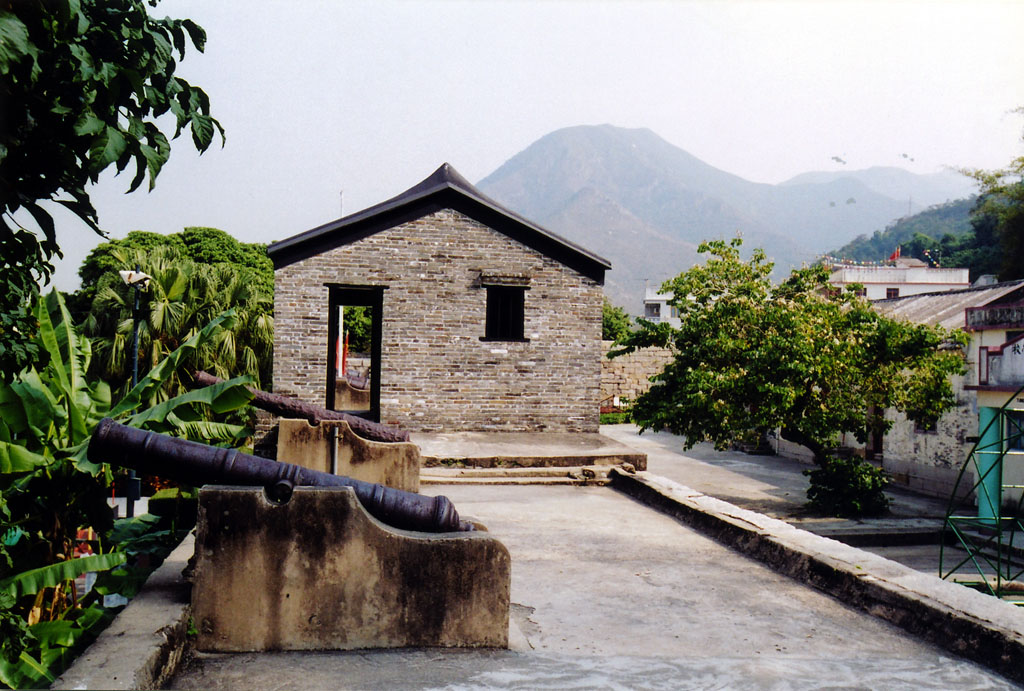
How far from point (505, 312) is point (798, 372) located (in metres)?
6.20

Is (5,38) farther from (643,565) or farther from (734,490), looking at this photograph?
(734,490)

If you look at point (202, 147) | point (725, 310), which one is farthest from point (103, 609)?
point (725, 310)

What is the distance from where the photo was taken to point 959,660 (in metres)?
4.82

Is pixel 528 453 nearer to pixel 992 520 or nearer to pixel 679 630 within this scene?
pixel 992 520

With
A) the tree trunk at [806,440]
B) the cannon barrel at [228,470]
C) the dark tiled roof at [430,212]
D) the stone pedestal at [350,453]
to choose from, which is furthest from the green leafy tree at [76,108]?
the tree trunk at [806,440]

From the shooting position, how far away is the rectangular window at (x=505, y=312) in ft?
55.7

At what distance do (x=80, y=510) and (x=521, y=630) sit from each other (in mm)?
3942

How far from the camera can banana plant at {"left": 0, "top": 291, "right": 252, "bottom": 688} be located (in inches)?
207

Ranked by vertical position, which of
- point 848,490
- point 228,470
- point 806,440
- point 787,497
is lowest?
point 787,497

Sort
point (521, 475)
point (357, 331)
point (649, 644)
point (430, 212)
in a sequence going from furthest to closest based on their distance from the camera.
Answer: point (357, 331)
point (430, 212)
point (521, 475)
point (649, 644)

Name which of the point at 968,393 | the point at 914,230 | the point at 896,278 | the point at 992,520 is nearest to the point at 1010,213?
the point at 896,278

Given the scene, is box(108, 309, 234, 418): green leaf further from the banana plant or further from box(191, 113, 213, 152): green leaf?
box(191, 113, 213, 152): green leaf

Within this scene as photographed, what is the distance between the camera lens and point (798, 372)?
57.5 ft

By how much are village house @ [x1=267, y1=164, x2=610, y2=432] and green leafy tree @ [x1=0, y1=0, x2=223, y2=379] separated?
12.4 metres
